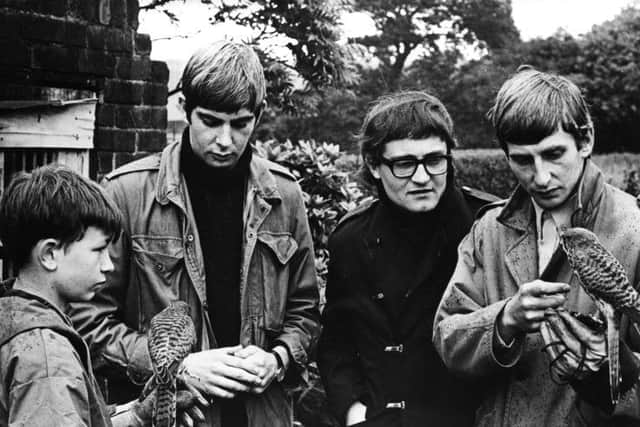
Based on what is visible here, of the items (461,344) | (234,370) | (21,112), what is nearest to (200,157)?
(234,370)

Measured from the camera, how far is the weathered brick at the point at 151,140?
21.2 feet

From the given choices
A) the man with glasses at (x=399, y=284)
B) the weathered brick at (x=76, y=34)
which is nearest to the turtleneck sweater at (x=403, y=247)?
the man with glasses at (x=399, y=284)

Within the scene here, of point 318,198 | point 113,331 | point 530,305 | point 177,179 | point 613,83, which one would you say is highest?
point 613,83

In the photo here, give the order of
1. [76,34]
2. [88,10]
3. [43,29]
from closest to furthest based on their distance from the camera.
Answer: [43,29], [76,34], [88,10]

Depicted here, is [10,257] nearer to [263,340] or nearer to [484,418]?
[263,340]

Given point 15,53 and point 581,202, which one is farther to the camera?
point 15,53

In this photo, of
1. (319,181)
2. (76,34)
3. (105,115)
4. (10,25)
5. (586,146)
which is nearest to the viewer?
(586,146)

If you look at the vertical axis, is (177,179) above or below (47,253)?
above

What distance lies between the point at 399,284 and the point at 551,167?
3.16ft

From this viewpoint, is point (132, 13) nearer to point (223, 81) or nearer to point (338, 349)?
point (223, 81)

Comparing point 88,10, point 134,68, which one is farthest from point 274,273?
point 88,10

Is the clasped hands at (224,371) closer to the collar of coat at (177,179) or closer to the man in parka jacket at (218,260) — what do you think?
the man in parka jacket at (218,260)

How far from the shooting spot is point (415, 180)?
11.6 ft

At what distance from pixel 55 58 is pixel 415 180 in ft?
11.4
